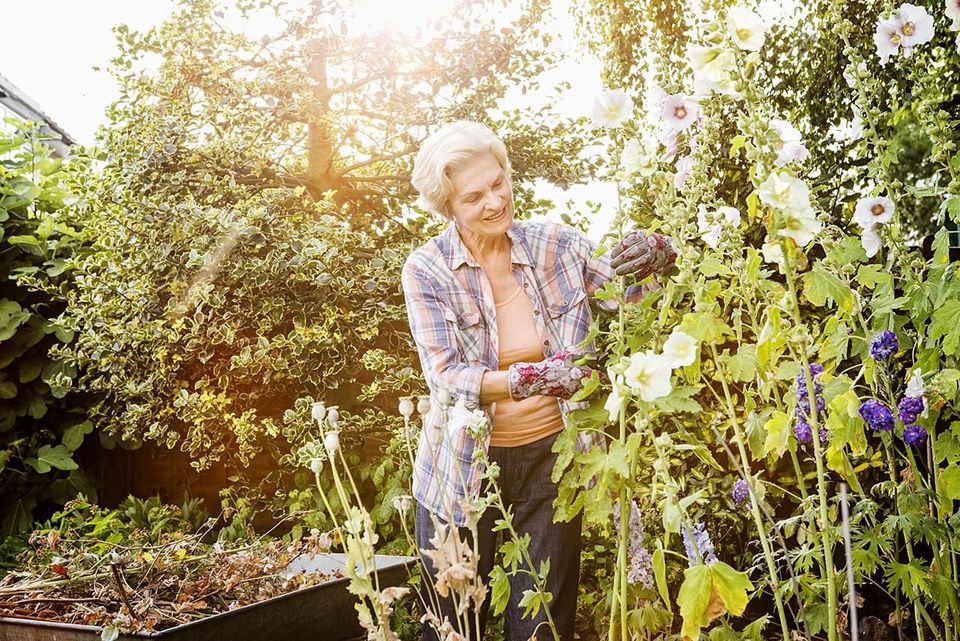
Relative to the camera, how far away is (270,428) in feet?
10.7

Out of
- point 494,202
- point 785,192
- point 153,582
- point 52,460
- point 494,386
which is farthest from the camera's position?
point 52,460

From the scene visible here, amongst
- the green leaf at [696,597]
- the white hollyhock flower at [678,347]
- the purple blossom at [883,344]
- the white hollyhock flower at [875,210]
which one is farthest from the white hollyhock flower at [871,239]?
the green leaf at [696,597]

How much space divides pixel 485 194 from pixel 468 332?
0.32 m

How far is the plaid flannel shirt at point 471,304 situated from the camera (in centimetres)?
200

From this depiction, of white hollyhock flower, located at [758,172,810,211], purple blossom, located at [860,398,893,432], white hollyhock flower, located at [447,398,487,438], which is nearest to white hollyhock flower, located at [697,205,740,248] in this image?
white hollyhock flower, located at [758,172,810,211]

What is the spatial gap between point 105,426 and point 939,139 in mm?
3459

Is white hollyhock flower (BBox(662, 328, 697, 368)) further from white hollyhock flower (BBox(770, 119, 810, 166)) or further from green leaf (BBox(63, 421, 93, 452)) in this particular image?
green leaf (BBox(63, 421, 93, 452))

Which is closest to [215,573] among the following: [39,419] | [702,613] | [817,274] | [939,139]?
[702,613]

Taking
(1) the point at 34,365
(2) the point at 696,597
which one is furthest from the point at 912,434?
(1) the point at 34,365

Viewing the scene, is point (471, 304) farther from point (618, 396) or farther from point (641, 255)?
point (618, 396)

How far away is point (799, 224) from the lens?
111cm

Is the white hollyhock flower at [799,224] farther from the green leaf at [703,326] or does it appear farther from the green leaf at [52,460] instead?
the green leaf at [52,460]

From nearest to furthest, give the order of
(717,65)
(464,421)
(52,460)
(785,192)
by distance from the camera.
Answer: (785,192), (717,65), (464,421), (52,460)

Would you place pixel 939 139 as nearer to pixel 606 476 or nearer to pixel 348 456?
pixel 606 476
